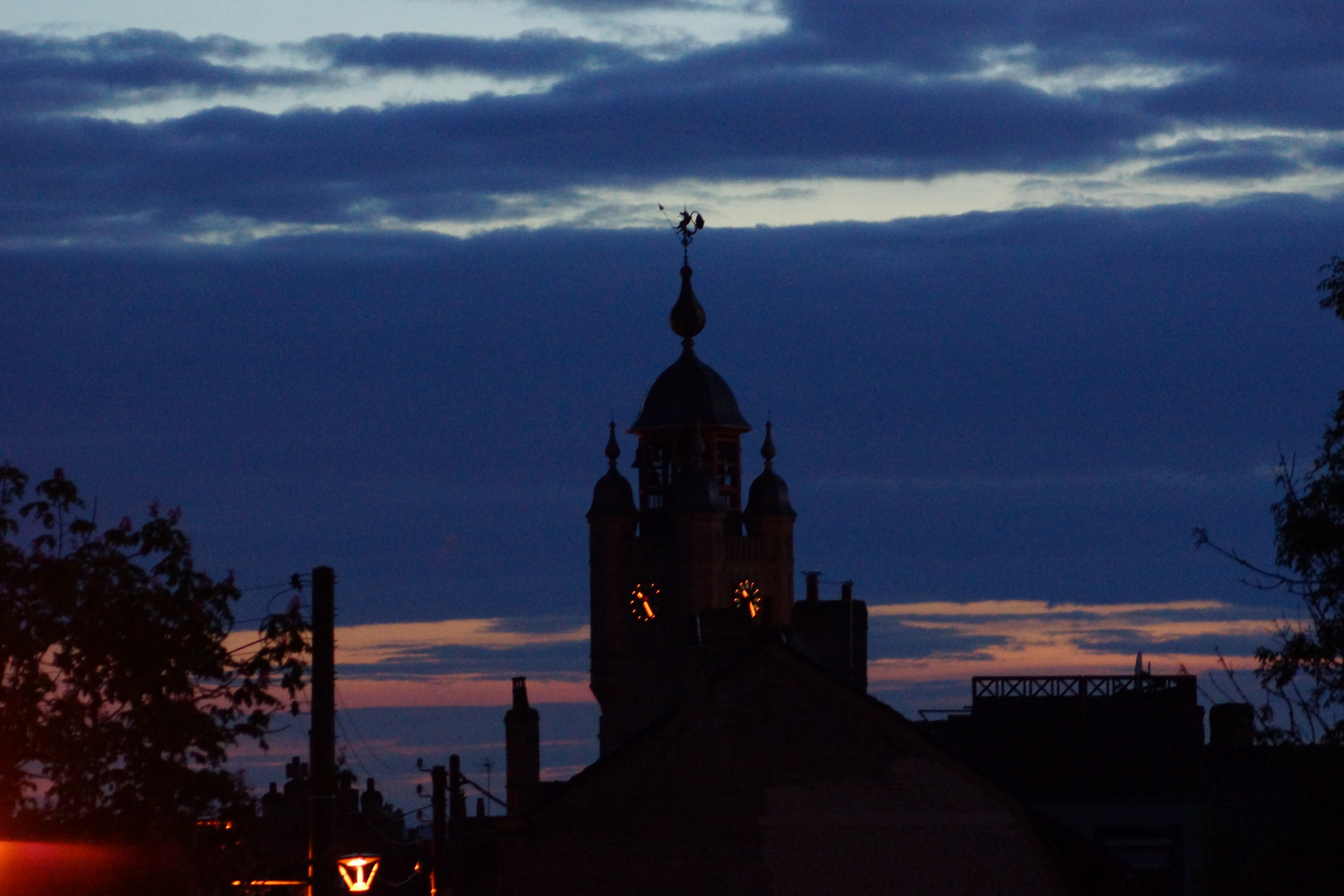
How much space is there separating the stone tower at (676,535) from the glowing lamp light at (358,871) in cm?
11489

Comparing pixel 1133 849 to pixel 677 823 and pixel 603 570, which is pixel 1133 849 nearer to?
pixel 677 823

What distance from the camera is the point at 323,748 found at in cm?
2583

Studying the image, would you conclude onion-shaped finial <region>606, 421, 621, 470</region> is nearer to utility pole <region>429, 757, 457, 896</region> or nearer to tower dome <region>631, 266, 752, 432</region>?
tower dome <region>631, 266, 752, 432</region>

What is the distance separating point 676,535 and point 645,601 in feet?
15.5

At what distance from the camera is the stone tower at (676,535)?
150m

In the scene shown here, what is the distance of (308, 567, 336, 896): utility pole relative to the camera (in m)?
25.8

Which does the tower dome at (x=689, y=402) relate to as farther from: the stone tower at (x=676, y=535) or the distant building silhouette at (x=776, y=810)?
the distant building silhouette at (x=776, y=810)

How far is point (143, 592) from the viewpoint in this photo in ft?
95.6

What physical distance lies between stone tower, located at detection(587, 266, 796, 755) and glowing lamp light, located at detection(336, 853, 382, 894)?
115 meters

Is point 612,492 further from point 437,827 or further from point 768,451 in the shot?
point 437,827

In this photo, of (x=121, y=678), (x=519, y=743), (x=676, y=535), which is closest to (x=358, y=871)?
(x=121, y=678)

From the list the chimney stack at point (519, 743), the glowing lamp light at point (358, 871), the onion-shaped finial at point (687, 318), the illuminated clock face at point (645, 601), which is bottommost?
the glowing lamp light at point (358, 871)

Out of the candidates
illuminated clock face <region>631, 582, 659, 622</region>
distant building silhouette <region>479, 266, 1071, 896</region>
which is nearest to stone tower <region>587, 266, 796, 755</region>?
illuminated clock face <region>631, 582, 659, 622</region>

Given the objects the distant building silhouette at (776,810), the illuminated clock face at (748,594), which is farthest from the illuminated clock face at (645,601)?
the distant building silhouette at (776,810)
